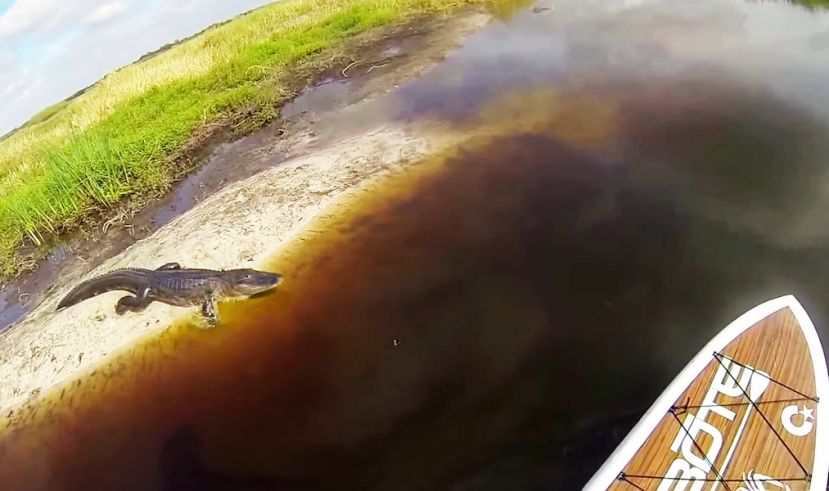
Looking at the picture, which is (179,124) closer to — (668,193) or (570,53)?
(570,53)

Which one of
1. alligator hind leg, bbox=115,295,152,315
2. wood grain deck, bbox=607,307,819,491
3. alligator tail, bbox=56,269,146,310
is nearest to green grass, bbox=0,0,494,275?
alligator tail, bbox=56,269,146,310

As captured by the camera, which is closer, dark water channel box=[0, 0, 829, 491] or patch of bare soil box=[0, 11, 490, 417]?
dark water channel box=[0, 0, 829, 491]

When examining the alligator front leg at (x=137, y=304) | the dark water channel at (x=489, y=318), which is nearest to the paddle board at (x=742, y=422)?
the dark water channel at (x=489, y=318)

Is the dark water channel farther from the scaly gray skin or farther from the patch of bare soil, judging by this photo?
the patch of bare soil

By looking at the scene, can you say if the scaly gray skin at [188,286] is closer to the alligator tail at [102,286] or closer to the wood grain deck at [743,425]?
the alligator tail at [102,286]

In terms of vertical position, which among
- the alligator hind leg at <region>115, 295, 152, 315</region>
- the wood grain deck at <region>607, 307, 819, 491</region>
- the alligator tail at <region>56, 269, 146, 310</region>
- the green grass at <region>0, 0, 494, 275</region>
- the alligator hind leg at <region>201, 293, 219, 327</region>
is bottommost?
the wood grain deck at <region>607, 307, 819, 491</region>

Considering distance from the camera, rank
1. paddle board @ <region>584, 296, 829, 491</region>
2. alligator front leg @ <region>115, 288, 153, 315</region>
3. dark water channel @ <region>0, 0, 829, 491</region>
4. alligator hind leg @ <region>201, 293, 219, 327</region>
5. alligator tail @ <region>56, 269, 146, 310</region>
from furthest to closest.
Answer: alligator tail @ <region>56, 269, 146, 310</region> < alligator front leg @ <region>115, 288, 153, 315</region> < alligator hind leg @ <region>201, 293, 219, 327</region> < dark water channel @ <region>0, 0, 829, 491</region> < paddle board @ <region>584, 296, 829, 491</region>

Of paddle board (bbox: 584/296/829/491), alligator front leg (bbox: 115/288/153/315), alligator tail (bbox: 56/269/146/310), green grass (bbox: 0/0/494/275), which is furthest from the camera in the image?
green grass (bbox: 0/0/494/275)

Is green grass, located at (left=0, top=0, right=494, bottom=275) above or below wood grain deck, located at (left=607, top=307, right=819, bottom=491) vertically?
above

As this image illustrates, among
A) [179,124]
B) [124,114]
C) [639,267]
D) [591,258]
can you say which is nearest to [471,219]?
[591,258]
